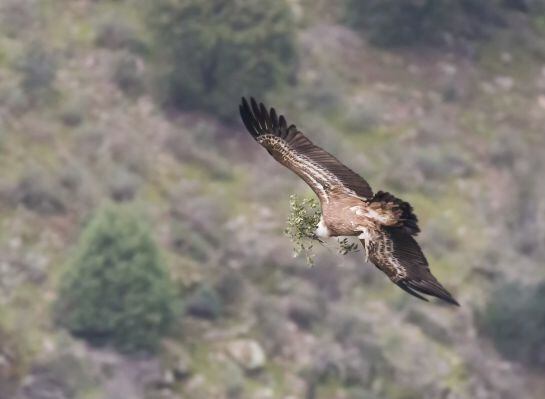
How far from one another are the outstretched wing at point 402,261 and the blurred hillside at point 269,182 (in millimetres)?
22692

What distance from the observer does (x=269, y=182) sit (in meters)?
49.0

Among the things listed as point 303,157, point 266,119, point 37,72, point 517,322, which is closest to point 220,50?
point 37,72

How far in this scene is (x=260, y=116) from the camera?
18016mm

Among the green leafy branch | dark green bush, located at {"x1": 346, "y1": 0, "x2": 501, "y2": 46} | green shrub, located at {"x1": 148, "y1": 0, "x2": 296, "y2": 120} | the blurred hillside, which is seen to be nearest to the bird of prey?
the green leafy branch

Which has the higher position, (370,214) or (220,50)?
(220,50)

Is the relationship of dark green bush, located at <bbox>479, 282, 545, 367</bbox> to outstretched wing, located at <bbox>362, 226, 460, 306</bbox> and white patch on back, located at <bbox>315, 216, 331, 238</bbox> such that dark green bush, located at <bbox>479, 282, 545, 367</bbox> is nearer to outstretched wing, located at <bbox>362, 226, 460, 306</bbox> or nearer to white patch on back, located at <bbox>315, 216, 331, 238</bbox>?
outstretched wing, located at <bbox>362, 226, 460, 306</bbox>

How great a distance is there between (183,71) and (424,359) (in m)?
15.8

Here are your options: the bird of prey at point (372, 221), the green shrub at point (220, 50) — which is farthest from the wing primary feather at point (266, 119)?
the green shrub at point (220, 50)

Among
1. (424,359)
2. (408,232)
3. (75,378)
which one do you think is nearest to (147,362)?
(75,378)

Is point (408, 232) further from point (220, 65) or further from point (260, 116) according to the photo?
point (220, 65)

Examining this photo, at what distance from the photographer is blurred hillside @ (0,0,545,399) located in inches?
1630

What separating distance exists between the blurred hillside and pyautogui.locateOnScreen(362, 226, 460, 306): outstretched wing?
22692 millimetres

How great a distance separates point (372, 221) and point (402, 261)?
0.62 metres

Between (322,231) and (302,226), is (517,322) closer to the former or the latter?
(302,226)
